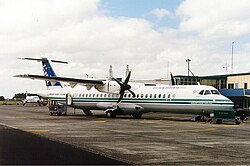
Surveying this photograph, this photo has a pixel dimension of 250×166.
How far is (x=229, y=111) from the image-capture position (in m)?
29.5

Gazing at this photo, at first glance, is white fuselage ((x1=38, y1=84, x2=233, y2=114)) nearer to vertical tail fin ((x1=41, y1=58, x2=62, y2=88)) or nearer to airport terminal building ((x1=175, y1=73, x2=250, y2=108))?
vertical tail fin ((x1=41, y1=58, x2=62, y2=88))

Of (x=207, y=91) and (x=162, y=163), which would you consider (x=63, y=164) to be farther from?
(x=207, y=91)

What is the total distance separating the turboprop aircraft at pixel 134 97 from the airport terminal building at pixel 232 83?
20039mm

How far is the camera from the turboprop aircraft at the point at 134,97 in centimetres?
3109

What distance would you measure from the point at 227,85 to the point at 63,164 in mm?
58012

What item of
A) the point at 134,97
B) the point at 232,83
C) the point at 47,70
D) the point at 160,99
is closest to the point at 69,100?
the point at 47,70

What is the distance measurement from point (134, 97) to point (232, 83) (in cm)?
3160

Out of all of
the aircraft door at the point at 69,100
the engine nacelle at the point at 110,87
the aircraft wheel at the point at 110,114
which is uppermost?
the engine nacelle at the point at 110,87

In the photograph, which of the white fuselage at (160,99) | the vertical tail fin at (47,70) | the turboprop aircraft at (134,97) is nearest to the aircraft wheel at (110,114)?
the turboprop aircraft at (134,97)

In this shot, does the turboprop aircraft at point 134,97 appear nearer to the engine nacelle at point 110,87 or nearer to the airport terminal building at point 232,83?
the engine nacelle at point 110,87

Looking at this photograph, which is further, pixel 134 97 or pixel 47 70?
pixel 47 70

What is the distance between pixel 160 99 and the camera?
33.4 metres

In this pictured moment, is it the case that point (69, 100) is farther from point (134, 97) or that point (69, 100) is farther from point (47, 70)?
point (134, 97)

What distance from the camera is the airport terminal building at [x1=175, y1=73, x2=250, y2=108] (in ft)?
174
